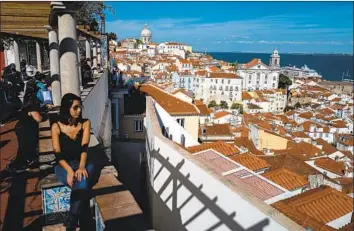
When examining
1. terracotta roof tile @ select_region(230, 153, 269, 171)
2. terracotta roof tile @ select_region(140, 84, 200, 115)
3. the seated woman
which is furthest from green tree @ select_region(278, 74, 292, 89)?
the seated woman

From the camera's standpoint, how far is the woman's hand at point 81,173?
2.50 m

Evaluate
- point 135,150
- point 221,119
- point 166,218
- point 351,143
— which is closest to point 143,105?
point 135,150

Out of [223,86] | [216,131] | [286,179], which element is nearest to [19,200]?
[286,179]

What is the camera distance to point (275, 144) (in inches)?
1166

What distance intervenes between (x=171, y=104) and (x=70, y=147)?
43.7 feet

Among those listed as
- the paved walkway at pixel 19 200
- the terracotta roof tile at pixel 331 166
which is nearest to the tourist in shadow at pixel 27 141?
the paved walkway at pixel 19 200

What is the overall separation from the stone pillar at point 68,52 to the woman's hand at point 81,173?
1632mm

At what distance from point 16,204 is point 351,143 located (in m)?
42.0

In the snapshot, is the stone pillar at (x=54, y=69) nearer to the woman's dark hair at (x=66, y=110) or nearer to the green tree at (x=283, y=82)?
the woman's dark hair at (x=66, y=110)

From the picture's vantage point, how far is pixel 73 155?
2635 mm

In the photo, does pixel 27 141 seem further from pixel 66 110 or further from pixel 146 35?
pixel 146 35

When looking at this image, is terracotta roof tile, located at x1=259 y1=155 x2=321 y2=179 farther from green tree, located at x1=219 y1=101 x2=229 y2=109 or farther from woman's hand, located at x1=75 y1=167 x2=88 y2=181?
green tree, located at x1=219 y1=101 x2=229 y2=109

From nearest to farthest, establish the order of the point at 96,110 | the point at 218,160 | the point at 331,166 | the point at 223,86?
the point at 96,110
the point at 218,160
the point at 331,166
the point at 223,86

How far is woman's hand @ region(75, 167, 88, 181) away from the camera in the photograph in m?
2.50
